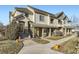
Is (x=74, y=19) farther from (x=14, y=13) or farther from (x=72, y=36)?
(x=14, y=13)

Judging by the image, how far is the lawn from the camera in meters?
2.58

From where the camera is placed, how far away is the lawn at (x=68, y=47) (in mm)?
2578

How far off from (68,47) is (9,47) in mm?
685

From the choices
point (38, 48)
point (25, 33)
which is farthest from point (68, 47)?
point (25, 33)

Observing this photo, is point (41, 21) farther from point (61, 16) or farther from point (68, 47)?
point (68, 47)

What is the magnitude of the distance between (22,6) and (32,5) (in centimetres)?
12

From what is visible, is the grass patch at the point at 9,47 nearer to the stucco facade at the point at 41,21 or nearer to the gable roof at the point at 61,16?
the stucco facade at the point at 41,21

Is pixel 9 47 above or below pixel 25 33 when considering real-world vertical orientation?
below

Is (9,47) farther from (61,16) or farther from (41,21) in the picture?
(61,16)

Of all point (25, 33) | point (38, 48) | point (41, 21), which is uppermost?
point (41, 21)

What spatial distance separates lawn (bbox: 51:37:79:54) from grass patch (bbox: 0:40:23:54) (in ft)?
A: 1.35

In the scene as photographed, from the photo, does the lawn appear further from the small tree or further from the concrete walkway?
the small tree

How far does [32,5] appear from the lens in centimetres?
258

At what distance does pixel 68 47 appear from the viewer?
2.59 metres
